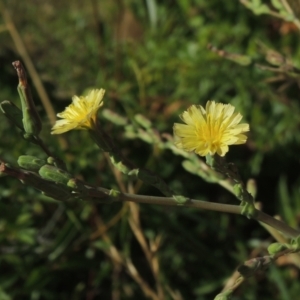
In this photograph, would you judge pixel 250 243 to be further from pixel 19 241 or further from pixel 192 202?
A: pixel 192 202

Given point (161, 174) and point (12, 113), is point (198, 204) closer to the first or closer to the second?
point (12, 113)

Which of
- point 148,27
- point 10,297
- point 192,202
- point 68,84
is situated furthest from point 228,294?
point 68,84

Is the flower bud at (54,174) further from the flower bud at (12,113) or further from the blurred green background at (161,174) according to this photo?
the blurred green background at (161,174)

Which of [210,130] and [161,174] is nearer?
[210,130]

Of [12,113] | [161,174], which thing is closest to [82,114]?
[12,113]

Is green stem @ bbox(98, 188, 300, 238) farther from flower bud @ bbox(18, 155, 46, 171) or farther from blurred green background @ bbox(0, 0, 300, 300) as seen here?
blurred green background @ bbox(0, 0, 300, 300)

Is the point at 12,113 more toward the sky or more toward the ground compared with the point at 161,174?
more toward the sky
